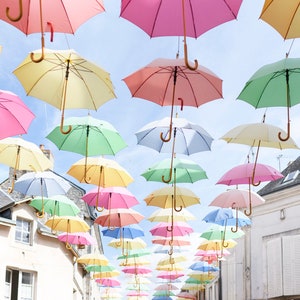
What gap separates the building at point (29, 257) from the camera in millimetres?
19453

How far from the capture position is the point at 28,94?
34.2 feet

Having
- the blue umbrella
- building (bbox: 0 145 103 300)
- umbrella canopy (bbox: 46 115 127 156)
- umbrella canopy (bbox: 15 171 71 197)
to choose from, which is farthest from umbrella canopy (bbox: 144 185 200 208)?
building (bbox: 0 145 103 300)

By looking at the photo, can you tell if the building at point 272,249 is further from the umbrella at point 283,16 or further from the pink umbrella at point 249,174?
the umbrella at point 283,16

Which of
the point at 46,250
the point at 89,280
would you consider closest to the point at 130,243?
the point at 46,250

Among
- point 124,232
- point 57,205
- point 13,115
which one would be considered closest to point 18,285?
point 124,232

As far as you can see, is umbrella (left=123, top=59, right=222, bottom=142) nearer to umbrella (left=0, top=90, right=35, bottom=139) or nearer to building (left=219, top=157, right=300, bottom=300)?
umbrella (left=0, top=90, right=35, bottom=139)

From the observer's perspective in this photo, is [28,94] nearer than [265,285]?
Yes

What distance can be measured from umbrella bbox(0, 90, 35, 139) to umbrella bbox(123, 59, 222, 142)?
74.3 inches

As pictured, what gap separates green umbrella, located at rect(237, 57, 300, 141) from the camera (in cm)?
910

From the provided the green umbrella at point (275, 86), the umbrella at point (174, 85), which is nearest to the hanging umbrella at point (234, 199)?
the green umbrella at point (275, 86)

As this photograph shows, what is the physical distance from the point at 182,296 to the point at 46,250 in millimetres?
23049

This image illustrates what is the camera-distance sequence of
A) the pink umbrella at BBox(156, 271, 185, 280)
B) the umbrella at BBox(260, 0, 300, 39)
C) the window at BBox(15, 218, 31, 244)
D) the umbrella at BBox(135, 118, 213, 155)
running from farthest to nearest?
the pink umbrella at BBox(156, 271, 185, 280), the window at BBox(15, 218, 31, 244), the umbrella at BBox(135, 118, 213, 155), the umbrella at BBox(260, 0, 300, 39)

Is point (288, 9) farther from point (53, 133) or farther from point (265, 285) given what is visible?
point (265, 285)

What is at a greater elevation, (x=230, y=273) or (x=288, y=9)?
(x=288, y=9)
